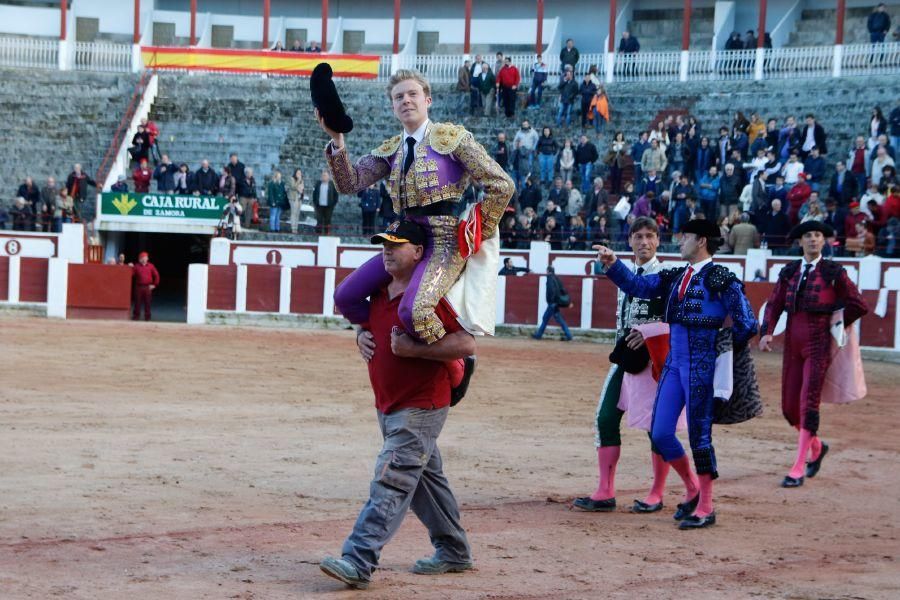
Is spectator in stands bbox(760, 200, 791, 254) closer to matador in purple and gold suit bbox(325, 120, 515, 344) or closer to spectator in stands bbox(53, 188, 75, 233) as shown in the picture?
spectator in stands bbox(53, 188, 75, 233)

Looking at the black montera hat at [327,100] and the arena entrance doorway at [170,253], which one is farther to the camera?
the arena entrance doorway at [170,253]

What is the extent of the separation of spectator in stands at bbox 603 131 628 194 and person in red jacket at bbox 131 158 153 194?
830 cm

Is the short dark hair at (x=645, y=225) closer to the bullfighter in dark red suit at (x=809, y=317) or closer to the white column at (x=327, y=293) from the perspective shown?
the bullfighter in dark red suit at (x=809, y=317)

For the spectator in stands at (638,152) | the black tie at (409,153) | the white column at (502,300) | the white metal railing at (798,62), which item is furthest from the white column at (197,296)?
the black tie at (409,153)

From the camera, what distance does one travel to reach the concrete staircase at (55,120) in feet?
87.1

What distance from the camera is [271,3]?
117 ft

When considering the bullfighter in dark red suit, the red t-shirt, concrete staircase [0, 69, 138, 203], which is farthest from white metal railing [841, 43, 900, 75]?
the red t-shirt

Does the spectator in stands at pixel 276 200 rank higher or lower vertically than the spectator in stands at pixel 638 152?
lower

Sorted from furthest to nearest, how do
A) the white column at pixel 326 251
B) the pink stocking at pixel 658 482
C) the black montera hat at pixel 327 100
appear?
the white column at pixel 326 251 < the pink stocking at pixel 658 482 < the black montera hat at pixel 327 100

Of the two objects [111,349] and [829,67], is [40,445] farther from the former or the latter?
[829,67]

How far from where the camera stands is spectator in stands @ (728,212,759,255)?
19.8 m

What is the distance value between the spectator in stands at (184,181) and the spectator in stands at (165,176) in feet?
0.32

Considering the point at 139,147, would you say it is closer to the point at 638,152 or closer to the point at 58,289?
the point at 58,289

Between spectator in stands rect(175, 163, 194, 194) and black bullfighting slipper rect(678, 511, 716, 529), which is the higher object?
spectator in stands rect(175, 163, 194, 194)
